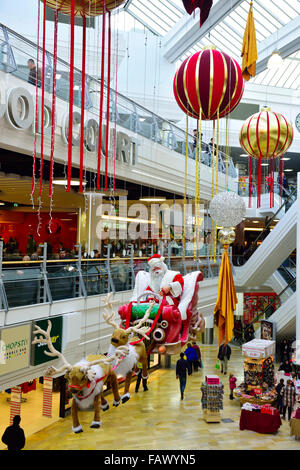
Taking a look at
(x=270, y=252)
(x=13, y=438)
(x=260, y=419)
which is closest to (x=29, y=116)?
(x=13, y=438)

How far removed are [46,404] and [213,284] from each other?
18.1 ft

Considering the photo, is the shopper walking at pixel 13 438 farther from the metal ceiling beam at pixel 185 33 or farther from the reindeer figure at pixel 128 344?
the metal ceiling beam at pixel 185 33

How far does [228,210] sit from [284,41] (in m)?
11.7

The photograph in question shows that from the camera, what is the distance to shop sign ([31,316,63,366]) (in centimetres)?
641

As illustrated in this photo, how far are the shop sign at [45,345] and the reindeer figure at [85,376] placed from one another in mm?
1696

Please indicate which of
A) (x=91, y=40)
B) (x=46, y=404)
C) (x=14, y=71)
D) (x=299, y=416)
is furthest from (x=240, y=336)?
(x=14, y=71)

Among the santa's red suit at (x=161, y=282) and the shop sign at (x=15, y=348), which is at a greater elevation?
the santa's red suit at (x=161, y=282)

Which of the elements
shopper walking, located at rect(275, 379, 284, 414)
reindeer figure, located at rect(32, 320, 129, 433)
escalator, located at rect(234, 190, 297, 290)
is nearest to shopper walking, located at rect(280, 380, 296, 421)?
shopper walking, located at rect(275, 379, 284, 414)

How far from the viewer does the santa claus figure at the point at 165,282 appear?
5.32 metres

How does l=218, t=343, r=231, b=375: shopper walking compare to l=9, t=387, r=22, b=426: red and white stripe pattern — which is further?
Result: l=218, t=343, r=231, b=375: shopper walking

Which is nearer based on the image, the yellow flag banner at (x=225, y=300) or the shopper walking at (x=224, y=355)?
the yellow flag banner at (x=225, y=300)

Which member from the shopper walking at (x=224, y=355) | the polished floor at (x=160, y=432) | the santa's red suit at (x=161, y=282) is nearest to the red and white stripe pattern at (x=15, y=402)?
the polished floor at (x=160, y=432)

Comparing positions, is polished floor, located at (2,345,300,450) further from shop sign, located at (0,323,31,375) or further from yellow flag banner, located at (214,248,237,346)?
yellow flag banner, located at (214,248,237,346)

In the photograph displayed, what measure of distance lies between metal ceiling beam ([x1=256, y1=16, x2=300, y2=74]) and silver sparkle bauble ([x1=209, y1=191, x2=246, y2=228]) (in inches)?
437
